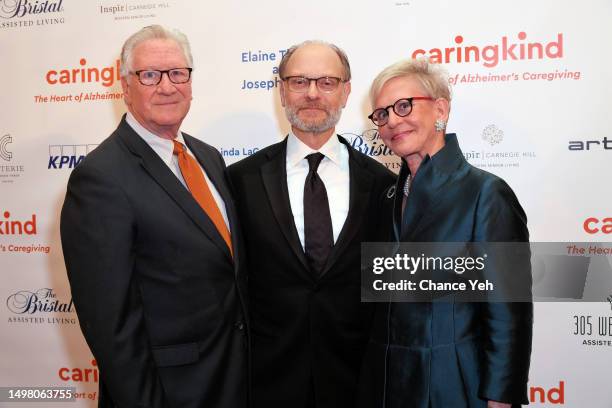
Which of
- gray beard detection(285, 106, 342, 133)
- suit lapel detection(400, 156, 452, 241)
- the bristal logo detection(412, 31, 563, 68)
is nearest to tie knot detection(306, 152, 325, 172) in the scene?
gray beard detection(285, 106, 342, 133)

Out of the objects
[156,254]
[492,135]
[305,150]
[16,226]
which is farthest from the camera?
[16,226]

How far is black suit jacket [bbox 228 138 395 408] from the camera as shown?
2.08 metres

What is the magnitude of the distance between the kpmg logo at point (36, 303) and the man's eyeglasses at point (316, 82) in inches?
92.4

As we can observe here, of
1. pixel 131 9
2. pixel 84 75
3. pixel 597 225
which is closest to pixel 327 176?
pixel 597 225

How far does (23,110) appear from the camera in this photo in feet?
11.6

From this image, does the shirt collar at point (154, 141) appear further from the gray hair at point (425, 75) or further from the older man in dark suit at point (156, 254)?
the gray hair at point (425, 75)

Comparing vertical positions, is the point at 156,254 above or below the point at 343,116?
below

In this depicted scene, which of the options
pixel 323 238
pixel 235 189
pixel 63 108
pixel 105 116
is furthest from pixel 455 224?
pixel 63 108

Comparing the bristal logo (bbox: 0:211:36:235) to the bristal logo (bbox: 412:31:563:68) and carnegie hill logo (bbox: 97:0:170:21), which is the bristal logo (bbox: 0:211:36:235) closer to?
carnegie hill logo (bbox: 97:0:170:21)

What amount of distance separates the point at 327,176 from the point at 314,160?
10 centimetres

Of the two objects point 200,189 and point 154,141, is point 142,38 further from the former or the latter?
point 200,189

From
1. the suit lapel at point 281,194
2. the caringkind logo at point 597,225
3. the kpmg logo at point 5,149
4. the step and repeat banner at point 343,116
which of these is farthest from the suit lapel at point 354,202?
the kpmg logo at point 5,149

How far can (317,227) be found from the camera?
214 centimetres

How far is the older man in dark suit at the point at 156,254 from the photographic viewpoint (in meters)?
1.64
